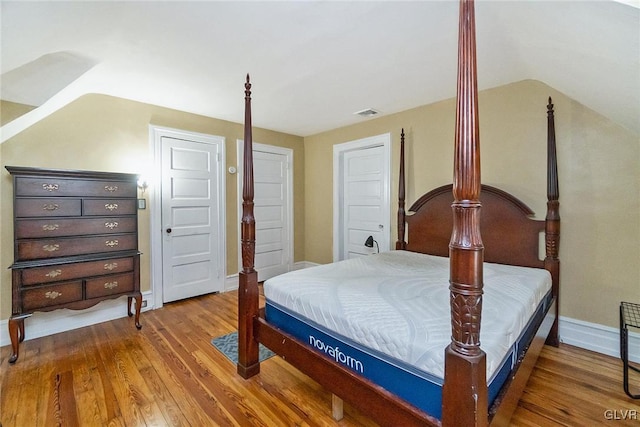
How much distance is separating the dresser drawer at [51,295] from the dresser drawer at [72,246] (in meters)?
0.26

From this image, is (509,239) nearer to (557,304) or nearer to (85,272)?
(557,304)

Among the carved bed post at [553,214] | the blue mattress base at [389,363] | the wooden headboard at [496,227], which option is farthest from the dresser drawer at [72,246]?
the carved bed post at [553,214]

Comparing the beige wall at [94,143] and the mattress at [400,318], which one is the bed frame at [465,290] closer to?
the mattress at [400,318]

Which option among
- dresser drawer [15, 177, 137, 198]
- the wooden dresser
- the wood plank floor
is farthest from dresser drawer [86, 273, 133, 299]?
dresser drawer [15, 177, 137, 198]

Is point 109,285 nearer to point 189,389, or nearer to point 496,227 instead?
point 189,389

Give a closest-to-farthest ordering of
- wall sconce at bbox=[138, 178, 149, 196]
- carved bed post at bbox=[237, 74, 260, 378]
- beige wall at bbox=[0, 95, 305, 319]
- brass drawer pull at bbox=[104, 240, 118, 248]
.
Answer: carved bed post at bbox=[237, 74, 260, 378], beige wall at bbox=[0, 95, 305, 319], brass drawer pull at bbox=[104, 240, 118, 248], wall sconce at bbox=[138, 178, 149, 196]

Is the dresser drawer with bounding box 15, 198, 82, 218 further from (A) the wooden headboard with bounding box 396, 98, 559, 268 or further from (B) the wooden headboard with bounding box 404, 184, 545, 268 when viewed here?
(B) the wooden headboard with bounding box 404, 184, 545, 268

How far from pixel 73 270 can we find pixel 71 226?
38 cm

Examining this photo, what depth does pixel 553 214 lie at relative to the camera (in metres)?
2.38

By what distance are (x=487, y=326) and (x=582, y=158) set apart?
6.75ft

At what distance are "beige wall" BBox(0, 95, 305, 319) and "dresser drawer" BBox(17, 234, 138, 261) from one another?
42 cm

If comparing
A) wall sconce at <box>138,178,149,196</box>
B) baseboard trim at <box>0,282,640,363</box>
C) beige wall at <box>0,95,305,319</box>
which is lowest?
baseboard trim at <box>0,282,640,363</box>

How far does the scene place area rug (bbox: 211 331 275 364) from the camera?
2265 millimetres

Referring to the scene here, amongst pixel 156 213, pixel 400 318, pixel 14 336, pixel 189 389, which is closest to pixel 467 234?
pixel 400 318
